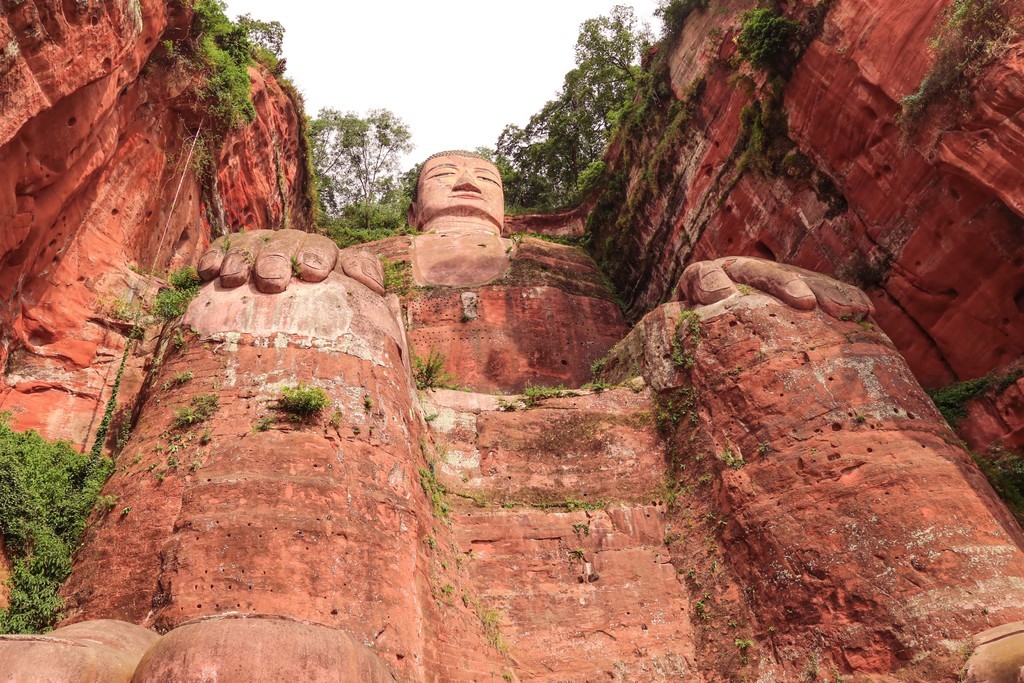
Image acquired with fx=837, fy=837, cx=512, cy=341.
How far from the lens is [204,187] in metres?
15.2

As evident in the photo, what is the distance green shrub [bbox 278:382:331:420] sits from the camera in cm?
912

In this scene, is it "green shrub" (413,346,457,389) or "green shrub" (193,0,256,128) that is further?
"green shrub" (193,0,256,128)

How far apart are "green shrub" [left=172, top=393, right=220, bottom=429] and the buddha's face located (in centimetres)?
1448

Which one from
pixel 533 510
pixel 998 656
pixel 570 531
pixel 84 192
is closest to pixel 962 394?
pixel 998 656

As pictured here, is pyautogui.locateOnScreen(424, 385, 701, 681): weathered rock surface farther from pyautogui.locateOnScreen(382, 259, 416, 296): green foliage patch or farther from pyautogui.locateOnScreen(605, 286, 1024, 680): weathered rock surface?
pyautogui.locateOnScreen(382, 259, 416, 296): green foliage patch

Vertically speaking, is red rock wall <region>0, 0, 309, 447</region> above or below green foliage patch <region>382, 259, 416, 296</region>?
below

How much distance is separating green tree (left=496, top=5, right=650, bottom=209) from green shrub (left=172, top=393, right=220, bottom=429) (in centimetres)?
2058

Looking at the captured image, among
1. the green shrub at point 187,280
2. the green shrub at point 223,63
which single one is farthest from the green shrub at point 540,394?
the green shrub at point 223,63

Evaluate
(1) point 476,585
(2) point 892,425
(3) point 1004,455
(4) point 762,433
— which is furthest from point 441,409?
(3) point 1004,455

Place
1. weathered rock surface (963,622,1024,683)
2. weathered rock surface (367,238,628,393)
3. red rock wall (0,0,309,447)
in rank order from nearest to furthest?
1. weathered rock surface (963,622,1024,683)
2. red rock wall (0,0,309,447)
3. weathered rock surface (367,238,628,393)

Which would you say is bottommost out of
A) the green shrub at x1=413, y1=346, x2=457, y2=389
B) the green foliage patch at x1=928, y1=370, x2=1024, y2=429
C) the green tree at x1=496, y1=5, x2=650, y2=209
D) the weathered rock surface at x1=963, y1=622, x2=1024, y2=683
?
the weathered rock surface at x1=963, y1=622, x2=1024, y2=683

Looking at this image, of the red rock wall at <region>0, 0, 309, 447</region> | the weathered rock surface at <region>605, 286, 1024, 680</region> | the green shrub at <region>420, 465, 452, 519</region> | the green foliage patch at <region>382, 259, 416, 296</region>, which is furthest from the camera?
the green foliage patch at <region>382, 259, 416, 296</region>

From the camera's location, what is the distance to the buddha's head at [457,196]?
75.7 ft

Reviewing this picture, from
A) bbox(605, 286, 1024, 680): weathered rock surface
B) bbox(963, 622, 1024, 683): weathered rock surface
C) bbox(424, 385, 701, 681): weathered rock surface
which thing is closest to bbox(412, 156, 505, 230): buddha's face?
bbox(424, 385, 701, 681): weathered rock surface
